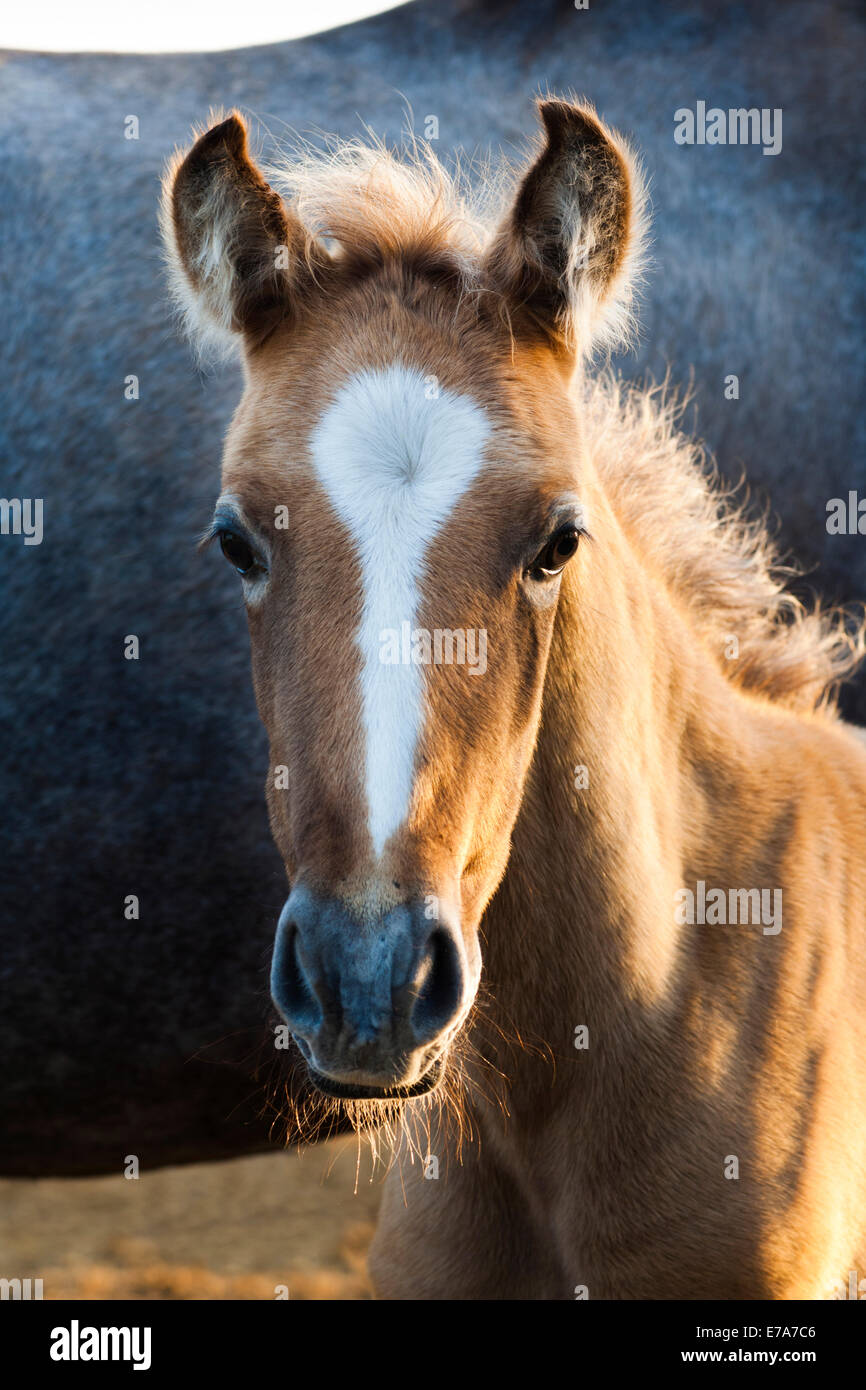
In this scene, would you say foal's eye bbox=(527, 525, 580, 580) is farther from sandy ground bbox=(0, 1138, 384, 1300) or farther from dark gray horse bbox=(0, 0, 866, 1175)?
sandy ground bbox=(0, 1138, 384, 1300)

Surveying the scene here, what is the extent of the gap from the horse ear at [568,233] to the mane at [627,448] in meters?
0.08

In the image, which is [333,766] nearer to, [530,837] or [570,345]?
[530,837]

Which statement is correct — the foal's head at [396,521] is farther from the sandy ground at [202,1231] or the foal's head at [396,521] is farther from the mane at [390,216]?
the sandy ground at [202,1231]

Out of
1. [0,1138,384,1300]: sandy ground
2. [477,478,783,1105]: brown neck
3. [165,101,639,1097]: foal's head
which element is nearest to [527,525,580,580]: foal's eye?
[165,101,639,1097]: foal's head

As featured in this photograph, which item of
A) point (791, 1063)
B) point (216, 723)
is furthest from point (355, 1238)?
point (791, 1063)

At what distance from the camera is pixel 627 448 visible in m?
2.84

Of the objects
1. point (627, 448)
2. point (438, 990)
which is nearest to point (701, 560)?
point (627, 448)

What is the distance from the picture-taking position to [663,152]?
3824 millimetres

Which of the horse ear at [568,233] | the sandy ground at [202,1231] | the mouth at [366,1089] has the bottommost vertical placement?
the sandy ground at [202,1231]

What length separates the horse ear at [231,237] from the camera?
2.17 m

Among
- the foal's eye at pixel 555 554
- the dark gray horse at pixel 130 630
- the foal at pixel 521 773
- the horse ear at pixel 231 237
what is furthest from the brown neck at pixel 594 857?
the dark gray horse at pixel 130 630

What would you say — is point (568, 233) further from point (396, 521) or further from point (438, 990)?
point (438, 990)

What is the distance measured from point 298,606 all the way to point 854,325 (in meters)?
2.65

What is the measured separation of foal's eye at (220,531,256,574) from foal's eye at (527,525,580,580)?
45 cm
